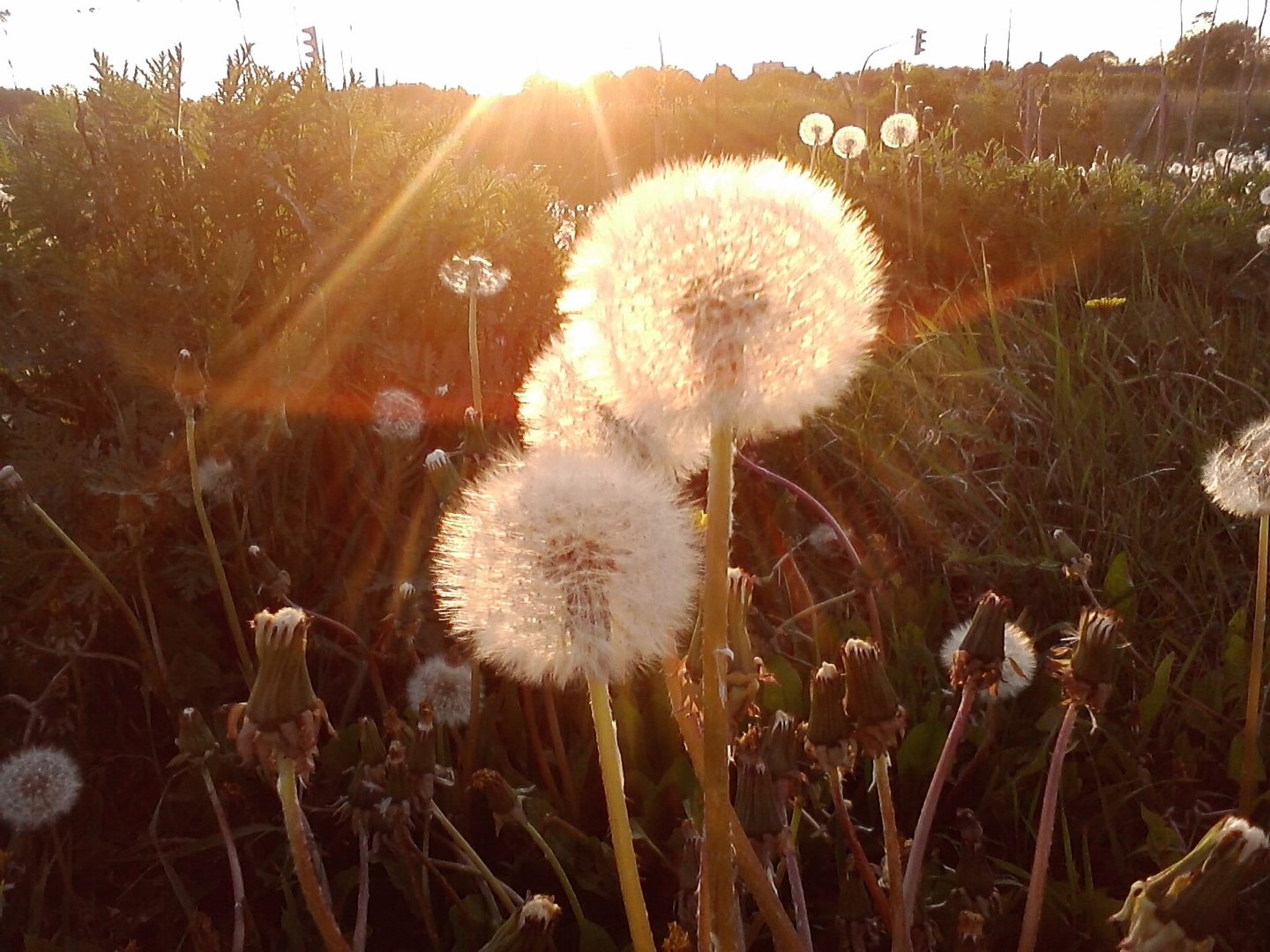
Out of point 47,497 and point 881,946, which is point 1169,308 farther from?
point 47,497

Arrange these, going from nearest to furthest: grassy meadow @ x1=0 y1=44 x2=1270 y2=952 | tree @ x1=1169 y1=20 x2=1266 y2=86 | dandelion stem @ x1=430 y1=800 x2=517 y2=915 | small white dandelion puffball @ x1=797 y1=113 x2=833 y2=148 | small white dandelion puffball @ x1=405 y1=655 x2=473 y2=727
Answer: dandelion stem @ x1=430 y1=800 x2=517 y2=915, grassy meadow @ x1=0 y1=44 x2=1270 y2=952, small white dandelion puffball @ x1=405 y1=655 x2=473 y2=727, small white dandelion puffball @ x1=797 y1=113 x2=833 y2=148, tree @ x1=1169 y1=20 x2=1266 y2=86

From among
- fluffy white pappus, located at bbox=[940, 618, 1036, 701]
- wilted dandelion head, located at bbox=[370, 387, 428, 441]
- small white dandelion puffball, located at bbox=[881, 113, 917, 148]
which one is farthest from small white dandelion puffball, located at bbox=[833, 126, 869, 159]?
fluffy white pappus, located at bbox=[940, 618, 1036, 701]

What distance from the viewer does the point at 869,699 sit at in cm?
143

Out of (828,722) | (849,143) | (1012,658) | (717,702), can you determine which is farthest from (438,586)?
(849,143)

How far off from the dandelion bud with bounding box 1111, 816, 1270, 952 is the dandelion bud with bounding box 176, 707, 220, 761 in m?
1.51

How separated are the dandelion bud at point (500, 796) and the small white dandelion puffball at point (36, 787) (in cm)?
96

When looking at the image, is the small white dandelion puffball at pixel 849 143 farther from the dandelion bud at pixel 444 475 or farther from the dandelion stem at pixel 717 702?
the dandelion stem at pixel 717 702

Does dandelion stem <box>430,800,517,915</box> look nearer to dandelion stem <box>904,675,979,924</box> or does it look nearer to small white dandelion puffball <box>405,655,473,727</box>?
small white dandelion puffball <box>405,655,473,727</box>

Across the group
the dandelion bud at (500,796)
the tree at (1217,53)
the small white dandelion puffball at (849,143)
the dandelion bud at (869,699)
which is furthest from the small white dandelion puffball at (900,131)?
the dandelion bud at (500,796)

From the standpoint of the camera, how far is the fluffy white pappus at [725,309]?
3.77ft

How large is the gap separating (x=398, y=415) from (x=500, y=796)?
46.6 inches

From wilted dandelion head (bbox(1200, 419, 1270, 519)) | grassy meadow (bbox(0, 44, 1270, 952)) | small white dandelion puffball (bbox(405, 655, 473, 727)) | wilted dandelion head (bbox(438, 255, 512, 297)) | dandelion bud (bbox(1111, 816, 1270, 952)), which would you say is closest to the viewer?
dandelion bud (bbox(1111, 816, 1270, 952))

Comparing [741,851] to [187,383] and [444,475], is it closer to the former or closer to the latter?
[444,475]

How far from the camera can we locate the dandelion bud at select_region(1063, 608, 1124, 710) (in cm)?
139
